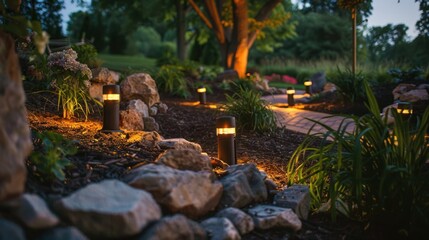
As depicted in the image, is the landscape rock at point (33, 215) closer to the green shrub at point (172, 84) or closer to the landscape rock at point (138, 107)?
the landscape rock at point (138, 107)

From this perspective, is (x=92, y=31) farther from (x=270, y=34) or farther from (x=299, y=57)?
(x=299, y=57)

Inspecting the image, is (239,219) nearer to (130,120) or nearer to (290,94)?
(130,120)

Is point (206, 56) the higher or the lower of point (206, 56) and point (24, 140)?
the higher

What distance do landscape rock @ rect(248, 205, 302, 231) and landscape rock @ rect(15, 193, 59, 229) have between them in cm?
141

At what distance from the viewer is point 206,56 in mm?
24312

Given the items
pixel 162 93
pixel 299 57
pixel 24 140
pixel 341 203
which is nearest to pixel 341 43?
pixel 299 57

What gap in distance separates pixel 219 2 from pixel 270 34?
8118mm

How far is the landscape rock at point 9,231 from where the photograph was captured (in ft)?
6.06

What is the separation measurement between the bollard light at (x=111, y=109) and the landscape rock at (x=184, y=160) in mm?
2043

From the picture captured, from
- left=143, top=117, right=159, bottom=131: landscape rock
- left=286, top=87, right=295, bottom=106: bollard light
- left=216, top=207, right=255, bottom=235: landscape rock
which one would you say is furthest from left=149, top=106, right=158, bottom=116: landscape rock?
left=216, top=207, right=255, bottom=235: landscape rock

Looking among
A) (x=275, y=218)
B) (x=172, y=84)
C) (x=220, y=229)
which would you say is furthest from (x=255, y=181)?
(x=172, y=84)

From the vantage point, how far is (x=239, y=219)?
2.84 metres

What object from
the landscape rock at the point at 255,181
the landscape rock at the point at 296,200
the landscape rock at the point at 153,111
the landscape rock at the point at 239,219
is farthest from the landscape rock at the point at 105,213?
the landscape rock at the point at 153,111

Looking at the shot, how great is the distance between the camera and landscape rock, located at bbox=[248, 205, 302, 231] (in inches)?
117
